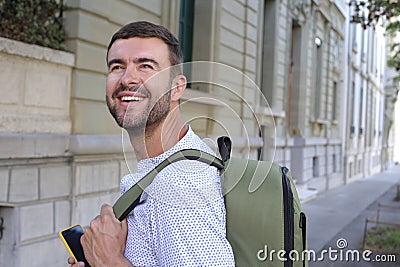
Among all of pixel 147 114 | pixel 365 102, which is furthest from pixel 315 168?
pixel 147 114

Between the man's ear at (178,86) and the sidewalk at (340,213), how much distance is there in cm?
634

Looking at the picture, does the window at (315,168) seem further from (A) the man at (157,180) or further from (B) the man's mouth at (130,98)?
(B) the man's mouth at (130,98)

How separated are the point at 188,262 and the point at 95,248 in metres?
0.35

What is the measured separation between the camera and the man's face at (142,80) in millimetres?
1339

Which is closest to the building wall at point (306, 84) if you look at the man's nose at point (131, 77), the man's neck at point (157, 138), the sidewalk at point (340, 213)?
the sidewalk at point (340, 213)

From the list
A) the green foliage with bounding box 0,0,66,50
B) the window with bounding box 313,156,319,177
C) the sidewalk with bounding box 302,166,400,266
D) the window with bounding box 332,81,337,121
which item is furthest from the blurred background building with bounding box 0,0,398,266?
the window with bounding box 332,81,337,121

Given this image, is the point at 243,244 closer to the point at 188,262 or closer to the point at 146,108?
the point at 188,262

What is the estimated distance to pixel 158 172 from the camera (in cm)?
131

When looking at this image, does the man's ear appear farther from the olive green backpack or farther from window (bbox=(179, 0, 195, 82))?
window (bbox=(179, 0, 195, 82))

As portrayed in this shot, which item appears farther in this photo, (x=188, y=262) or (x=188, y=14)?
(x=188, y=14)

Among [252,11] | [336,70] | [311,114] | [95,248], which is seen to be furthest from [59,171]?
[336,70]

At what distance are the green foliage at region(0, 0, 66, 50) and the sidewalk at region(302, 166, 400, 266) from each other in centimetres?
495

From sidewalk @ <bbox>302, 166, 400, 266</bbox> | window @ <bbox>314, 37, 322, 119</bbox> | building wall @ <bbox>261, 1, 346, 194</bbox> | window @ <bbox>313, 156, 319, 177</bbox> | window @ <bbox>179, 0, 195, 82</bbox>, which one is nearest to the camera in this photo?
window @ <bbox>179, 0, 195, 82</bbox>

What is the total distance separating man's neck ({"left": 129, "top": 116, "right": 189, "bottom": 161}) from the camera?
4.64 feet
